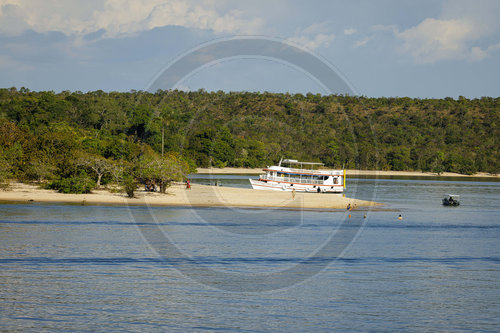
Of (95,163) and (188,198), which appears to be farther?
(188,198)

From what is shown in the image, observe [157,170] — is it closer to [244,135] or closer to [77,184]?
[77,184]

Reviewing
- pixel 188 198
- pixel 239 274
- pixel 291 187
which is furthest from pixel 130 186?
pixel 239 274

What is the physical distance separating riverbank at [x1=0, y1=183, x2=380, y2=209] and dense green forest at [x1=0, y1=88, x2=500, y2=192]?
2.46 metres

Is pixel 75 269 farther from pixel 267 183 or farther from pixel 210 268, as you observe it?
pixel 267 183

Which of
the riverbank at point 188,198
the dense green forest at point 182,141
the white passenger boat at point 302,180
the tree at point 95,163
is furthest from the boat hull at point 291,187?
the tree at point 95,163

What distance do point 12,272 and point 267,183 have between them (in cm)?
6233

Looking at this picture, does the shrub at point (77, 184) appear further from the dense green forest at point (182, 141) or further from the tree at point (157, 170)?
the tree at point (157, 170)

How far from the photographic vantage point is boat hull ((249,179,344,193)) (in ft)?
290

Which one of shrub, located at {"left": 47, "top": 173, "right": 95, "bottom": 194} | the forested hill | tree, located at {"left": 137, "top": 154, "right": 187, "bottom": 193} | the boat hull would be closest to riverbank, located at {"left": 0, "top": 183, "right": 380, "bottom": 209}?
shrub, located at {"left": 47, "top": 173, "right": 95, "bottom": 194}

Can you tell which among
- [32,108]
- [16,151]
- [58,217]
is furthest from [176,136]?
[58,217]

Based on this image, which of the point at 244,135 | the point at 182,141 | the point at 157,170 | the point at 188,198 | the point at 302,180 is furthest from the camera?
the point at 244,135

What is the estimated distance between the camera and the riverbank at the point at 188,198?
61.5 metres

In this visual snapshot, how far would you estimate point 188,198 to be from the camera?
6794 centimetres

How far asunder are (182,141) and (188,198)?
72073 mm
